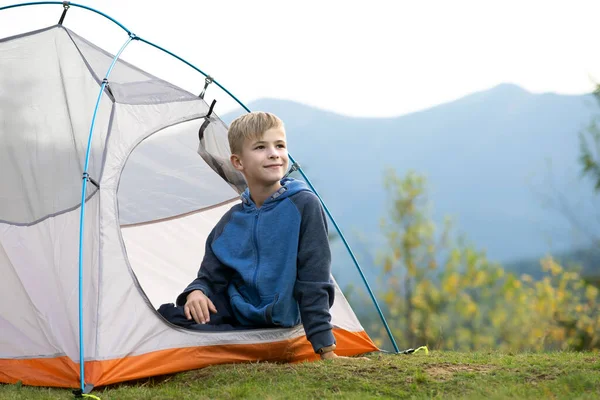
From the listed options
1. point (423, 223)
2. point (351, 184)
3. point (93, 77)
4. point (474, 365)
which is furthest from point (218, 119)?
point (351, 184)

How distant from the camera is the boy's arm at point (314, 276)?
3.01m

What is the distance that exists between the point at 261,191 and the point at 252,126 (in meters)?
0.32

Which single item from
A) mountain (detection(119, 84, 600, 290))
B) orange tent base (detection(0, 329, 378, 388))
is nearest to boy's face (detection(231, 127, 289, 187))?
orange tent base (detection(0, 329, 378, 388))

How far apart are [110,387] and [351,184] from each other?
7455 millimetres

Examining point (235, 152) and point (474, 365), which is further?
point (235, 152)

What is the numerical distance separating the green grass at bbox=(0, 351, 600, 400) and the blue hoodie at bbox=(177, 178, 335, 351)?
29cm

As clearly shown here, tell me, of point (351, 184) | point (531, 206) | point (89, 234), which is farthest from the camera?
point (351, 184)

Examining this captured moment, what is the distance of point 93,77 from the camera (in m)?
3.42

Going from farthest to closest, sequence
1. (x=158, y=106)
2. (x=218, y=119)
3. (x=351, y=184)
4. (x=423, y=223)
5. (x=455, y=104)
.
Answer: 1. (x=455, y=104)
2. (x=351, y=184)
3. (x=423, y=223)
4. (x=218, y=119)
5. (x=158, y=106)

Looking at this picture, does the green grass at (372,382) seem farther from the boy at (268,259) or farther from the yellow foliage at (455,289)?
the yellow foliage at (455,289)

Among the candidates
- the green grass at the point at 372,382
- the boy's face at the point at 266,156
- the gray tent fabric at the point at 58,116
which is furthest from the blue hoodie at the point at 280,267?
the gray tent fabric at the point at 58,116

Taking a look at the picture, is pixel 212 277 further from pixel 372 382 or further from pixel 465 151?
pixel 465 151

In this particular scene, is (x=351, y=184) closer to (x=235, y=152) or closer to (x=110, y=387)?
(x=235, y=152)

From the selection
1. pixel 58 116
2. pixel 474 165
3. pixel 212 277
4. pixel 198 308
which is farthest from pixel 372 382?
pixel 474 165
